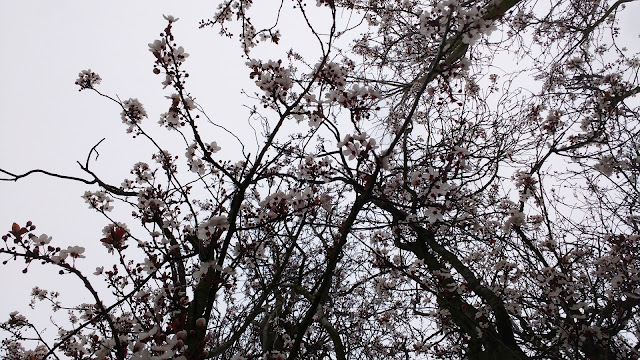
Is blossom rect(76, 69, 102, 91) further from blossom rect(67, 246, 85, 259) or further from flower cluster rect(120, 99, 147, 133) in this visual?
blossom rect(67, 246, 85, 259)

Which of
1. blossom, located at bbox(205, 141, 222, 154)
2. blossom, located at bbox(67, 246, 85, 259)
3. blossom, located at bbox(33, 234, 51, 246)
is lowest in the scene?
blossom, located at bbox(33, 234, 51, 246)

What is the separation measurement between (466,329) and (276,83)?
10.1 ft

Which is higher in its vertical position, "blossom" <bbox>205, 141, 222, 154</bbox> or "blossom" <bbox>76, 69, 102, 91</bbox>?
"blossom" <bbox>76, 69, 102, 91</bbox>

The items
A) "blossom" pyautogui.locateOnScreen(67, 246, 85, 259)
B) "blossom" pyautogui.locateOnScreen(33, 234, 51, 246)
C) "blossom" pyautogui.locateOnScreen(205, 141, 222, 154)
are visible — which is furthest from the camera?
"blossom" pyautogui.locateOnScreen(205, 141, 222, 154)

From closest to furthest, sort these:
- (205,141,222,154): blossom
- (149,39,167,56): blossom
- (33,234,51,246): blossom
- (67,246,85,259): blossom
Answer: (33,234,51,246): blossom → (67,246,85,259): blossom → (149,39,167,56): blossom → (205,141,222,154): blossom

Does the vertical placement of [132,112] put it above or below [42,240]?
above

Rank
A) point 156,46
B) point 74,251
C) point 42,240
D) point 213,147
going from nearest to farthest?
1. point 42,240
2. point 74,251
3. point 156,46
4. point 213,147

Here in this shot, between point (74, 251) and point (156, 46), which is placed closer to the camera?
point (74, 251)

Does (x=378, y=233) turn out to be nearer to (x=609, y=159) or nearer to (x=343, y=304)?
(x=343, y=304)

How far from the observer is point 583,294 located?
3.66 m

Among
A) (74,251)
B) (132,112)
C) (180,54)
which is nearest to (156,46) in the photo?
(180,54)

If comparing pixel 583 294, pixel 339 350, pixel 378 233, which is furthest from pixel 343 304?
pixel 583 294

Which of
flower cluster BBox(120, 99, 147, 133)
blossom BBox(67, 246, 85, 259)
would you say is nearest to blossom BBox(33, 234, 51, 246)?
blossom BBox(67, 246, 85, 259)

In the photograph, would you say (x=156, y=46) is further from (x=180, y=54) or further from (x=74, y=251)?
(x=74, y=251)
